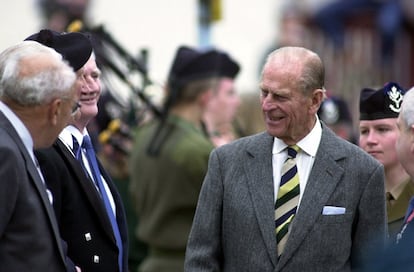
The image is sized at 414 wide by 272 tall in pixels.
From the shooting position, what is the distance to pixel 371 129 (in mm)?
6578

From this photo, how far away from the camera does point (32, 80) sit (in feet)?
15.5

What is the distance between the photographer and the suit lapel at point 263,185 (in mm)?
5371

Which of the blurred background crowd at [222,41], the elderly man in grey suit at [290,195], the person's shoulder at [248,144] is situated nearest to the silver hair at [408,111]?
the elderly man in grey suit at [290,195]

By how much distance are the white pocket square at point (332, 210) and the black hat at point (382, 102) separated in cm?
127

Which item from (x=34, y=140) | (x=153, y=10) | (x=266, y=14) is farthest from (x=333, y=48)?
(x=34, y=140)

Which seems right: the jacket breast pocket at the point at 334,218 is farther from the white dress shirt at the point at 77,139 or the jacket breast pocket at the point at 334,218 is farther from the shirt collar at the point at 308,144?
the white dress shirt at the point at 77,139

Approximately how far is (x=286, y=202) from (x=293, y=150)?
25 centimetres

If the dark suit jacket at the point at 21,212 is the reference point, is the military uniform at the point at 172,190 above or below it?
below

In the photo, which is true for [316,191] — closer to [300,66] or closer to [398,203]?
[300,66]

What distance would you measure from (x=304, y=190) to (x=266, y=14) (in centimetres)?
1367

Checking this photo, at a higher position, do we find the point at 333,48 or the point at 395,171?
the point at 395,171

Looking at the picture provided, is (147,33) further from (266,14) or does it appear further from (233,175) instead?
(233,175)

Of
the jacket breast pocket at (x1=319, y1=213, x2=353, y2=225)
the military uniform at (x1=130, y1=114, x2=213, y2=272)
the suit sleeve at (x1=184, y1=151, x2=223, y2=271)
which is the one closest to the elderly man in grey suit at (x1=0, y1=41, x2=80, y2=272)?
the suit sleeve at (x1=184, y1=151, x2=223, y2=271)

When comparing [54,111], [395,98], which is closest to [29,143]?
[54,111]
